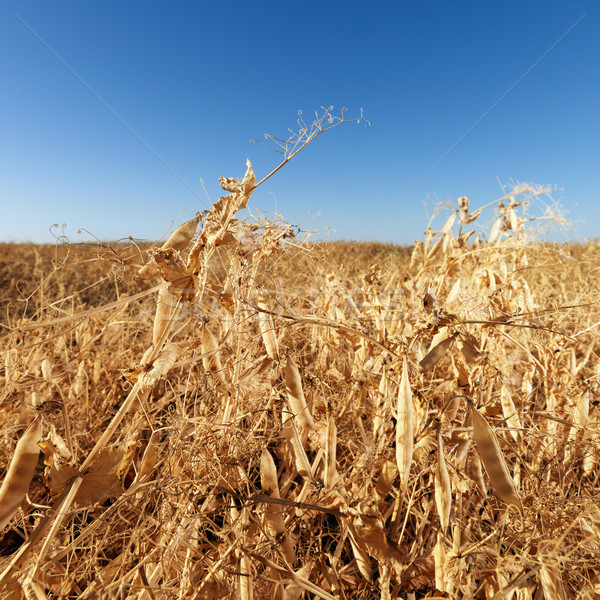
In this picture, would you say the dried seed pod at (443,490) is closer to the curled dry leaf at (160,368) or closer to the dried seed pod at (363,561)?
the dried seed pod at (363,561)

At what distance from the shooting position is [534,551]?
2.25ft

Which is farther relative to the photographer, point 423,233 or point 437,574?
point 423,233

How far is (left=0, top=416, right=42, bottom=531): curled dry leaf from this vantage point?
1.91 feet

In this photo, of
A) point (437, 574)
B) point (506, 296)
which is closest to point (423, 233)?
point (506, 296)

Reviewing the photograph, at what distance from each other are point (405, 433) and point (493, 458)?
14cm

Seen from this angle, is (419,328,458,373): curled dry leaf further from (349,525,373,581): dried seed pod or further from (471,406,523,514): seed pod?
(349,525,373,581): dried seed pod

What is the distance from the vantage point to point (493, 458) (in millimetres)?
578

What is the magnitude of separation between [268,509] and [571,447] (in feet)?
2.44

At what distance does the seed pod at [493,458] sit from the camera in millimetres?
564

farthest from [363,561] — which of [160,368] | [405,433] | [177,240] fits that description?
[177,240]

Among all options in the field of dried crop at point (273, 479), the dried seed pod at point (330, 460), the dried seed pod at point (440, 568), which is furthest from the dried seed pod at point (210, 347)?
the dried seed pod at point (440, 568)

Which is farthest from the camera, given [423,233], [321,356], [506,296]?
[423,233]

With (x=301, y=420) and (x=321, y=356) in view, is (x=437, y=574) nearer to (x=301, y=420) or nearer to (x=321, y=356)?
(x=301, y=420)

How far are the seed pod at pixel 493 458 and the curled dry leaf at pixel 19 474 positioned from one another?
67 cm
